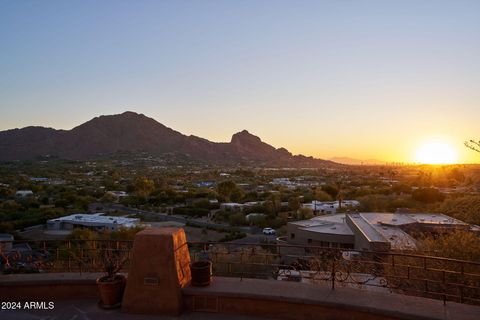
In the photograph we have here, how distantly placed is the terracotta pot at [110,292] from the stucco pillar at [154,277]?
21cm

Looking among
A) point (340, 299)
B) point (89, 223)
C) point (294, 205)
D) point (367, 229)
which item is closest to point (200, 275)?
point (340, 299)

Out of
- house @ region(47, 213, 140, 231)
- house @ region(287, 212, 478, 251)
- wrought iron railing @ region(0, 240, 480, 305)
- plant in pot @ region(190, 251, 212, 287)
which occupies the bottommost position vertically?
house @ region(47, 213, 140, 231)

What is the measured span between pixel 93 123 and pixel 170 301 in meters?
166

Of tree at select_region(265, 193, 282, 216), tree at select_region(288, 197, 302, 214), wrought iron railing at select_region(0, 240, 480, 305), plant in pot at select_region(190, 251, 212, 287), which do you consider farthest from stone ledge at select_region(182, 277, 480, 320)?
tree at select_region(288, 197, 302, 214)

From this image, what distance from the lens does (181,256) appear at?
5691 mm

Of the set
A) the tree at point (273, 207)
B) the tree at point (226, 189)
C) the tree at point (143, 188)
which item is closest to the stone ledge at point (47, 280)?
the tree at point (273, 207)

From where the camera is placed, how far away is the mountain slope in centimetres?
14612

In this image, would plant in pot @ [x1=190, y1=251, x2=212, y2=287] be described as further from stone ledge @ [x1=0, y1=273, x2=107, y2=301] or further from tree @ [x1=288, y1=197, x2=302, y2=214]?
tree @ [x1=288, y1=197, x2=302, y2=214]

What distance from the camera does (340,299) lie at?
5.14 meters

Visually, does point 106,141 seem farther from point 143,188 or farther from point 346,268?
point 346,268

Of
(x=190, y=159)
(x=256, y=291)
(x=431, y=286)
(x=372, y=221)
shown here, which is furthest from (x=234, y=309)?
(x=190, y=159)

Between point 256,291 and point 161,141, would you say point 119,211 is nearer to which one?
point 256,291

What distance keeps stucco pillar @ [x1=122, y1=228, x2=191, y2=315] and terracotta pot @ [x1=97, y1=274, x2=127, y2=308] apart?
205 millimetres

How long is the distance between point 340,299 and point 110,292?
3059mm
